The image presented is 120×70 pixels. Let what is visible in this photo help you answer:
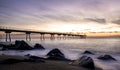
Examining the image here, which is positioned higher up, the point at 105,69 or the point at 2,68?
the point at 2,68

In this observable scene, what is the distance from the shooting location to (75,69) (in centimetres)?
1062

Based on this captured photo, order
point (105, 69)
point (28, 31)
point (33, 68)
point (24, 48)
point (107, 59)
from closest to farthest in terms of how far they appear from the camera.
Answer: point (33, 68), point (105, 69), point (107, 59), point (24, 48), point (28, 31)

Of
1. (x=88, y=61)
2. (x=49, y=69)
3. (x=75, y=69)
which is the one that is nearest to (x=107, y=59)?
(x=88, y=61)

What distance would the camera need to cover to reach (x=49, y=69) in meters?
10.2

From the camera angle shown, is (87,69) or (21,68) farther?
(87,69)

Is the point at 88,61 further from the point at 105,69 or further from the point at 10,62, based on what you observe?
the point at 10,62

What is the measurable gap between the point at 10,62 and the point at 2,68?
2029 millimetres

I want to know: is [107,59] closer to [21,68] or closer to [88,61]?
[88,61]

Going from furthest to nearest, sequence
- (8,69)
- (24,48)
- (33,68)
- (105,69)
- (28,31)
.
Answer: (28,31) < (24,48) < (105,69) < (33,68) < (8,69)

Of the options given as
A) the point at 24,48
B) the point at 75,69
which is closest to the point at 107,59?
the point at 75,69

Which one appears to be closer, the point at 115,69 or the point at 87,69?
the point at 87,69

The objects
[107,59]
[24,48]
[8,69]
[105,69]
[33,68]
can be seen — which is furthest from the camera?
[24,48]

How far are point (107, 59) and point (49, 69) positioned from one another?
1022cm

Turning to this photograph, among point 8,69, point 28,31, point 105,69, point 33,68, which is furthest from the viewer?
point 28,31
